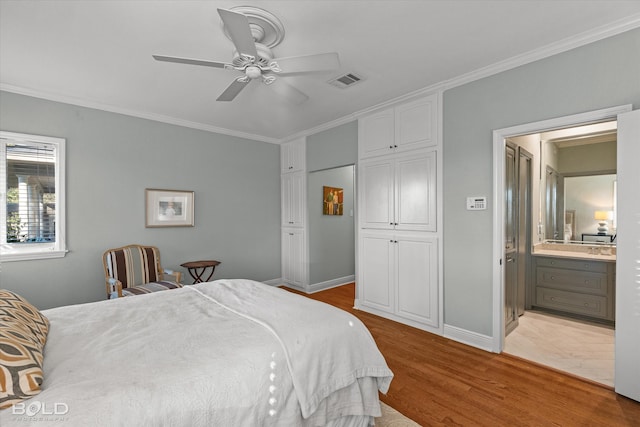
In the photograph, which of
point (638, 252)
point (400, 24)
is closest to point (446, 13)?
point (400, 24)

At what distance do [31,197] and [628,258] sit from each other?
18.1 ft

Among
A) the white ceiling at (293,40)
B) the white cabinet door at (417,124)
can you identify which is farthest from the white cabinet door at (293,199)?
the white cabinet door at (417,124)

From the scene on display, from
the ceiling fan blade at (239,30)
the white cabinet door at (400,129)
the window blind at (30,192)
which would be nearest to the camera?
the ceiling fan blade at (239,30)

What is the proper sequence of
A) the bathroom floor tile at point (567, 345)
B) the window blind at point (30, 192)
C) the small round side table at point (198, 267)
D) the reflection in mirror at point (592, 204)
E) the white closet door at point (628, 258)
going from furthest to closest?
the small round side table at point (198, 267), the reflection in mirror at point (592, 204), the window blind at point (30, 192), the bathroom floor tile at point (567, 345), the white closet door at point (628, 258)

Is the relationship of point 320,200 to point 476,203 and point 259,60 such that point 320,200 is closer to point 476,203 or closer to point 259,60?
point 476,203

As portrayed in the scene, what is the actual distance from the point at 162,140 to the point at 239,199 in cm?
142

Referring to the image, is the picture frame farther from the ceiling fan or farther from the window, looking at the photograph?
the ceiling fan

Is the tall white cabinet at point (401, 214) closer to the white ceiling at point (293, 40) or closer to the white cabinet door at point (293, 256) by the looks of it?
the white ceiling at point (293, 40)

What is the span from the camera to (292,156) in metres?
5.23

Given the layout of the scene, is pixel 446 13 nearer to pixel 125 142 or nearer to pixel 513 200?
pixel 513 200

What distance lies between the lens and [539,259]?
3.98 metres

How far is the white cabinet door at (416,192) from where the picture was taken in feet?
10.9

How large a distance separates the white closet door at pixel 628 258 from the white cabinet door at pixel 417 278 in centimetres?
145

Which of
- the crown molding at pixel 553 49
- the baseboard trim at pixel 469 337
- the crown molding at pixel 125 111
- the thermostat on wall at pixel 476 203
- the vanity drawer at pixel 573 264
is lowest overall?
the baseboard trim at pixel 469 337
